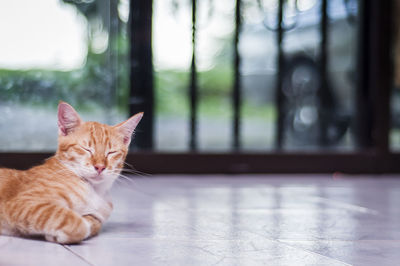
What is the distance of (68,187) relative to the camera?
4.28ft

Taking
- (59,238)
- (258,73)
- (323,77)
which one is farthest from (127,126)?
(323,77)

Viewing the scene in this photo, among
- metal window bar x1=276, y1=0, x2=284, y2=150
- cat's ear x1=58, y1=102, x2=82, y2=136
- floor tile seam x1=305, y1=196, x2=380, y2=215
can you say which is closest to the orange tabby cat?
cat's ear x1=58, y1=102, x2=82, y2=136

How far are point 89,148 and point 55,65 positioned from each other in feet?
5.59

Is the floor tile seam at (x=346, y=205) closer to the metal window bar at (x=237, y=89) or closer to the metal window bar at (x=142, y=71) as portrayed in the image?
the metal window bar at (x=237, y=89)

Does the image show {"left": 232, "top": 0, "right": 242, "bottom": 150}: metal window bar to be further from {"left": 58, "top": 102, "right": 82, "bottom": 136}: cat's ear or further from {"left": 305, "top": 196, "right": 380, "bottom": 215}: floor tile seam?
{"left": 58, "top": 102, "right": 82, "bottom": 136}: cat's ear

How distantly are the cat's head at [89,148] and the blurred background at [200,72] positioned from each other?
1557mm

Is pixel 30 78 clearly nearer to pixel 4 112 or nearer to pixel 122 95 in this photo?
pixel 4 112

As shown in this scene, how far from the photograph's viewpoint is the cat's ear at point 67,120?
52.9 inches

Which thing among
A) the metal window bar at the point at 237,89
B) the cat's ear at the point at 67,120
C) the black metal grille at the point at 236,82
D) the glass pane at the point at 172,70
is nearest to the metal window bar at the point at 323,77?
the black metal grille at the point at 236,82

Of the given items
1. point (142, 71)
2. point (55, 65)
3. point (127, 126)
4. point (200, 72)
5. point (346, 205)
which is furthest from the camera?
point (200, 72)

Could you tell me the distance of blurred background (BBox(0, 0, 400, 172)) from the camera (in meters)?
2.83

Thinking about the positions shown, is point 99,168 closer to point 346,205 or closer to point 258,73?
point 346,205

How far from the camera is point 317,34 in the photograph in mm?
3205

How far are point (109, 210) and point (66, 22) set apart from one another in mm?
1762
